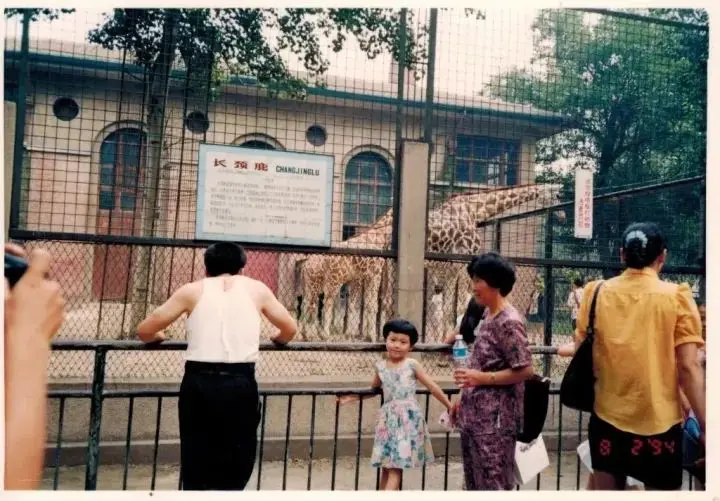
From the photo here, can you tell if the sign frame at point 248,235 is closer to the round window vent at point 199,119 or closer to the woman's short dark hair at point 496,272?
the round window vent at point 199,119

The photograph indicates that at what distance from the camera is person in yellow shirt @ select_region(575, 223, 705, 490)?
2.77 metres

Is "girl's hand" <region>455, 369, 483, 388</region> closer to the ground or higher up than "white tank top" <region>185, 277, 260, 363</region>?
closer to the ground

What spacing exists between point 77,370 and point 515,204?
6.69 metres

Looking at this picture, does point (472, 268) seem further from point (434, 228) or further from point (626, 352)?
point (434, 228)

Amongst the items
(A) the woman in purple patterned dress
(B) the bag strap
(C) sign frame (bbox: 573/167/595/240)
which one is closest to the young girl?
(A) the woman in purple patterned dress

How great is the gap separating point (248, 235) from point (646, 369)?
3050 mm

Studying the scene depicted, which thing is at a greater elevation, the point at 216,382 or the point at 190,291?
the point at 190,291

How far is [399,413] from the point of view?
11.6ft

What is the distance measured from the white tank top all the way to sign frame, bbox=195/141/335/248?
5.45 feet

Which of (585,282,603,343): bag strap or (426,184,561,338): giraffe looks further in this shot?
(426,184,561,338): giraffe

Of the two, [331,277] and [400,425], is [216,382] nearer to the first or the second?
[400,425]

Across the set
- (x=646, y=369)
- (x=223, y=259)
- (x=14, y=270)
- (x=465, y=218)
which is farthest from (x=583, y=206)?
(x=14, y=270)

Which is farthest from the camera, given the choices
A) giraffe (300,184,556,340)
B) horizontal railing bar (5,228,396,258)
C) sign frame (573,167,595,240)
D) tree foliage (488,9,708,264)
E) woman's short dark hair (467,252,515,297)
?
giraffe (300,184,556,340)

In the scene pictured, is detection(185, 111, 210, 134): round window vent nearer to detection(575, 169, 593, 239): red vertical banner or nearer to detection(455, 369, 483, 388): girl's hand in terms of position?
detection(455, 369, 483, 388): girl's hand
